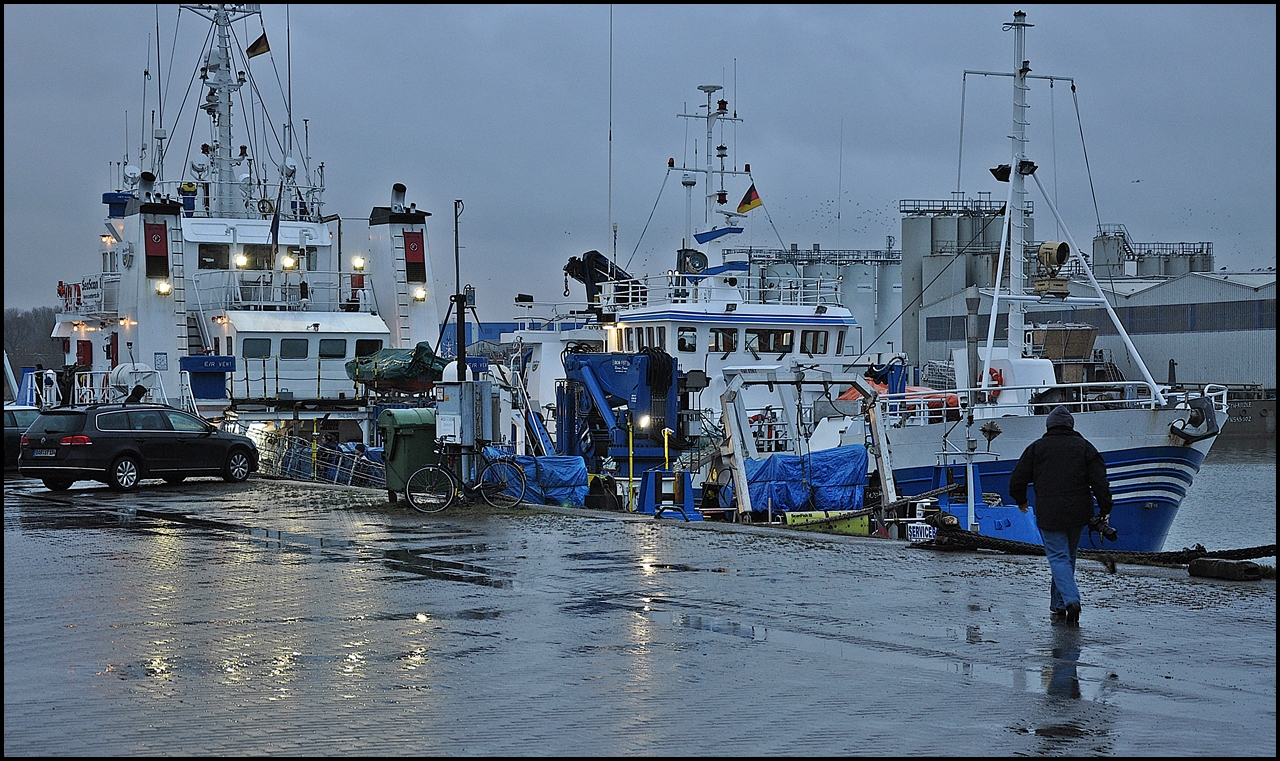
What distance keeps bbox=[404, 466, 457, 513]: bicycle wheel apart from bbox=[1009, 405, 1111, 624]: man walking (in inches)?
390

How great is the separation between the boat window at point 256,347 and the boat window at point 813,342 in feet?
44.3

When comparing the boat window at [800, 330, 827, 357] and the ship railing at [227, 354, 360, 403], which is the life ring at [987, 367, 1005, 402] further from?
the ship railing at [227, 354, 360, 403]

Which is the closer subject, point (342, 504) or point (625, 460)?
point (342, 504)

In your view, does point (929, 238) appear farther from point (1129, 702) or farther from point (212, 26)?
point (1129, 702)

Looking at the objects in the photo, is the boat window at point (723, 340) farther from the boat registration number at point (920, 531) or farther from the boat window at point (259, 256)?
the boat registration number at point (920, 531)

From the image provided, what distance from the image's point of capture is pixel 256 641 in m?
9.34

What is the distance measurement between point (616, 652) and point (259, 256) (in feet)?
103

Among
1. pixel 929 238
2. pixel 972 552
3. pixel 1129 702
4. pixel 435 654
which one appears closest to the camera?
pixel 1129 702

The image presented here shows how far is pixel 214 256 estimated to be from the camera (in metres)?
38.1

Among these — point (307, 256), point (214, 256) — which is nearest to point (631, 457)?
point (307, 256)

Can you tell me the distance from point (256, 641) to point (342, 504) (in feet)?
35.6

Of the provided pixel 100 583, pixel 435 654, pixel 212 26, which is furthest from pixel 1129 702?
pixel 212 26

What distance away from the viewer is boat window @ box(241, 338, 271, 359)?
34.7 m

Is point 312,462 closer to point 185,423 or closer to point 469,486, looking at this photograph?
point 185,423
